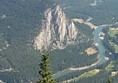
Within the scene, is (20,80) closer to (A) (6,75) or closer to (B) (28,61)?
(A) (6,75)

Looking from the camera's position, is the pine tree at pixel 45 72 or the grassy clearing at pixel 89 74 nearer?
the pine tree at pixel 45 72

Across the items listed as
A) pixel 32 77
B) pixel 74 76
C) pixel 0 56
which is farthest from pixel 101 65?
pixel 0 56

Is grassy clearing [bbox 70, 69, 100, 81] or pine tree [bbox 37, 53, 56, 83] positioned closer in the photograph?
pine tree [bbox 37, 53, 56, 83]

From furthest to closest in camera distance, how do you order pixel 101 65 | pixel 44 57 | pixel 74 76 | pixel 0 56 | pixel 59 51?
pixel 59 51
pixel 0 56
pixel 101 65
pixel 74 76
pixel 44 57

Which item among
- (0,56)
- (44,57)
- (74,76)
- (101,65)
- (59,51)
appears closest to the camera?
(44,57)

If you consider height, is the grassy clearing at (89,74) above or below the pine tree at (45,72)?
below

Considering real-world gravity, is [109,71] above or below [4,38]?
below

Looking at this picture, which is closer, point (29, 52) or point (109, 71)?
point (109, 71)

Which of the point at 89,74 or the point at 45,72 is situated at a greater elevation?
the point at 45,72

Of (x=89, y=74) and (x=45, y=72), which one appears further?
(x=89, y=74)

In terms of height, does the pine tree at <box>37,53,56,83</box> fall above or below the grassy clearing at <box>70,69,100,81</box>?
above
